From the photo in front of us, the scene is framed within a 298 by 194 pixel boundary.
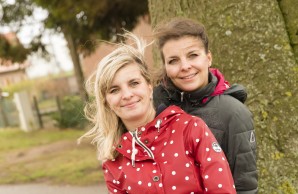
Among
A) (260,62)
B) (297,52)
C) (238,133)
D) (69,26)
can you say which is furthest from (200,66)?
(69,26)

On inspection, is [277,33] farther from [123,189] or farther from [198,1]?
[123,189]

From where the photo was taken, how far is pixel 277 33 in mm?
3412

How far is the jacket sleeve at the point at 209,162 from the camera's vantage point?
1950 millimetres

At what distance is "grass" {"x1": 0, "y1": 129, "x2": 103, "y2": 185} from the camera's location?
8.76 metres

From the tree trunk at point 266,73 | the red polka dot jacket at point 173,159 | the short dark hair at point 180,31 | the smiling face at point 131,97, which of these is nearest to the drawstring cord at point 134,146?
the red polka dot jacket at point 173,159

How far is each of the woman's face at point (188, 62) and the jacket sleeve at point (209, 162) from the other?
1.26 ft

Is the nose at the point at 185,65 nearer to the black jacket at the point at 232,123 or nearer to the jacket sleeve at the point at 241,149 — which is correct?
the black jacket at the point at 232,123

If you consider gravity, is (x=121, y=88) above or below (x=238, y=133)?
above

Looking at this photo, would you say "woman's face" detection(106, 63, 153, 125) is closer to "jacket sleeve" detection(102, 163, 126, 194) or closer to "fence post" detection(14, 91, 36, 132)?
"jacket sleeve" detection(102, 163, 126, 194)

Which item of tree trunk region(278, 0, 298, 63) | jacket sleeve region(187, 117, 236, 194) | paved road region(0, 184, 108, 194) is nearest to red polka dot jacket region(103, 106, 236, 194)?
jacket sleeve region(187, 117, 236, 194)

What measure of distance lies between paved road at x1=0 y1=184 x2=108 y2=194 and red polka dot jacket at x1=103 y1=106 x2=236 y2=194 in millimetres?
5161

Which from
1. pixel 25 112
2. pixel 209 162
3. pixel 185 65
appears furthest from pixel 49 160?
pixel 209 162

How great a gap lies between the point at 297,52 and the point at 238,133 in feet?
5.15

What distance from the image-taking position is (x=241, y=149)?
7.30 ft
